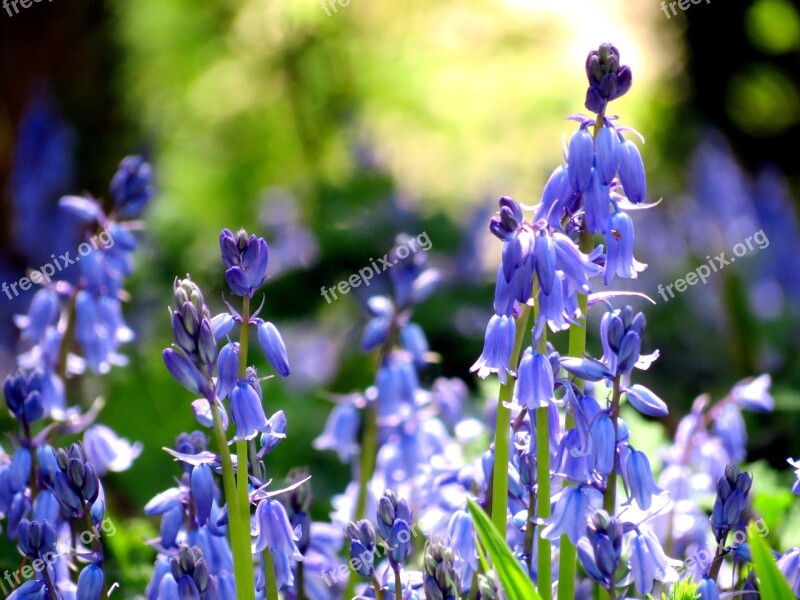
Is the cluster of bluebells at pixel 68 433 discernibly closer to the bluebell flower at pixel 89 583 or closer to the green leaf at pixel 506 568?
the bluebell flower at pixel 89 583

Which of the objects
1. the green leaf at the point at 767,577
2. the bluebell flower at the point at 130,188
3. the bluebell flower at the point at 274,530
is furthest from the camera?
the bluebell flower at the point at 130,188

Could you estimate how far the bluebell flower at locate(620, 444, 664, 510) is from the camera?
1203mm

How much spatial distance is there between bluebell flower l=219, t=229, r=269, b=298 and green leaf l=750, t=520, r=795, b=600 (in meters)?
0.64

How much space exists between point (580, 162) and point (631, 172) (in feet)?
0.24

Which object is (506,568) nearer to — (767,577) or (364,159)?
(767,577)

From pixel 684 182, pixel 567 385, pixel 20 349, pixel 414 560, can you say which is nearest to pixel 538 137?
pixel 684 182

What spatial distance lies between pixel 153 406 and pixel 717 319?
8.53 feet

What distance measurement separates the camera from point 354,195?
4062 millimetres

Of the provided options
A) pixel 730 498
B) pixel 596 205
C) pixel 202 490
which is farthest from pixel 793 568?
pixel 202 490

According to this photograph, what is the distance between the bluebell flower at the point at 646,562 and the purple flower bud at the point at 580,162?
1.47 ft

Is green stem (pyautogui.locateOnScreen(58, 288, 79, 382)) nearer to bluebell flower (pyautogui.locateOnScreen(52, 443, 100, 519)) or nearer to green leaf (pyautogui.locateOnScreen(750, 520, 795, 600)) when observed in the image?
bluebell flower (pyautogui.locateOnScreen(52, 443, 100, 519))

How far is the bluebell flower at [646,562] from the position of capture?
120cm

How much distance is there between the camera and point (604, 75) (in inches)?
47.1

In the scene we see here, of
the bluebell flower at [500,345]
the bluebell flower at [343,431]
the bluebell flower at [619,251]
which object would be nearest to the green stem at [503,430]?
the bluebell flower at [500,345]
